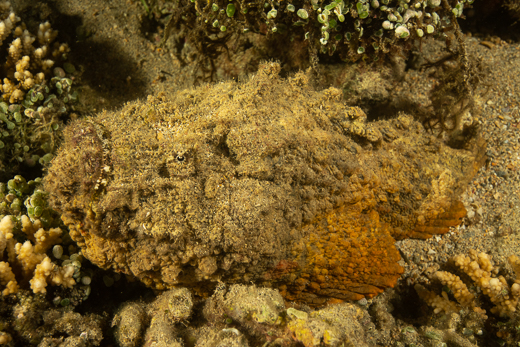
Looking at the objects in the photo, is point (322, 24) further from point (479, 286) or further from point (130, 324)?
point (130, 324)

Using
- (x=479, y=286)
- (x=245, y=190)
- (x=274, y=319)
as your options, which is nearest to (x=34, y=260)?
(x=245, y=190)

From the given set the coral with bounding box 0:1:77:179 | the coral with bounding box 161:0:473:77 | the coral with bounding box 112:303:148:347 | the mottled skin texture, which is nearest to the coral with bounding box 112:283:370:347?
the coral with bounding box 112:303:148:347

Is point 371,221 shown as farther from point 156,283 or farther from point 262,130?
point 156,283

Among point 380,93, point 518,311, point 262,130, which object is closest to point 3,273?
point 262,130

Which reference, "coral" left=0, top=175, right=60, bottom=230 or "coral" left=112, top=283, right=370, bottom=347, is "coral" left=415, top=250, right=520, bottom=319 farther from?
"coral" left=0, top=175, right=60, bottom=230

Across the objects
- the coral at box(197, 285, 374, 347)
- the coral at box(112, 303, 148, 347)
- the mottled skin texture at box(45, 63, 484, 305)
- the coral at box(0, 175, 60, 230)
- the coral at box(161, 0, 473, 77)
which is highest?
the coral at box(161, 0, 473, 77)

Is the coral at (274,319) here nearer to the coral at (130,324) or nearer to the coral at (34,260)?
the coral at (130,324)

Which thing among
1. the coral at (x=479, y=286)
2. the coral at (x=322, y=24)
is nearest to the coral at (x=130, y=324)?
the coral at (x=479, y=286)
